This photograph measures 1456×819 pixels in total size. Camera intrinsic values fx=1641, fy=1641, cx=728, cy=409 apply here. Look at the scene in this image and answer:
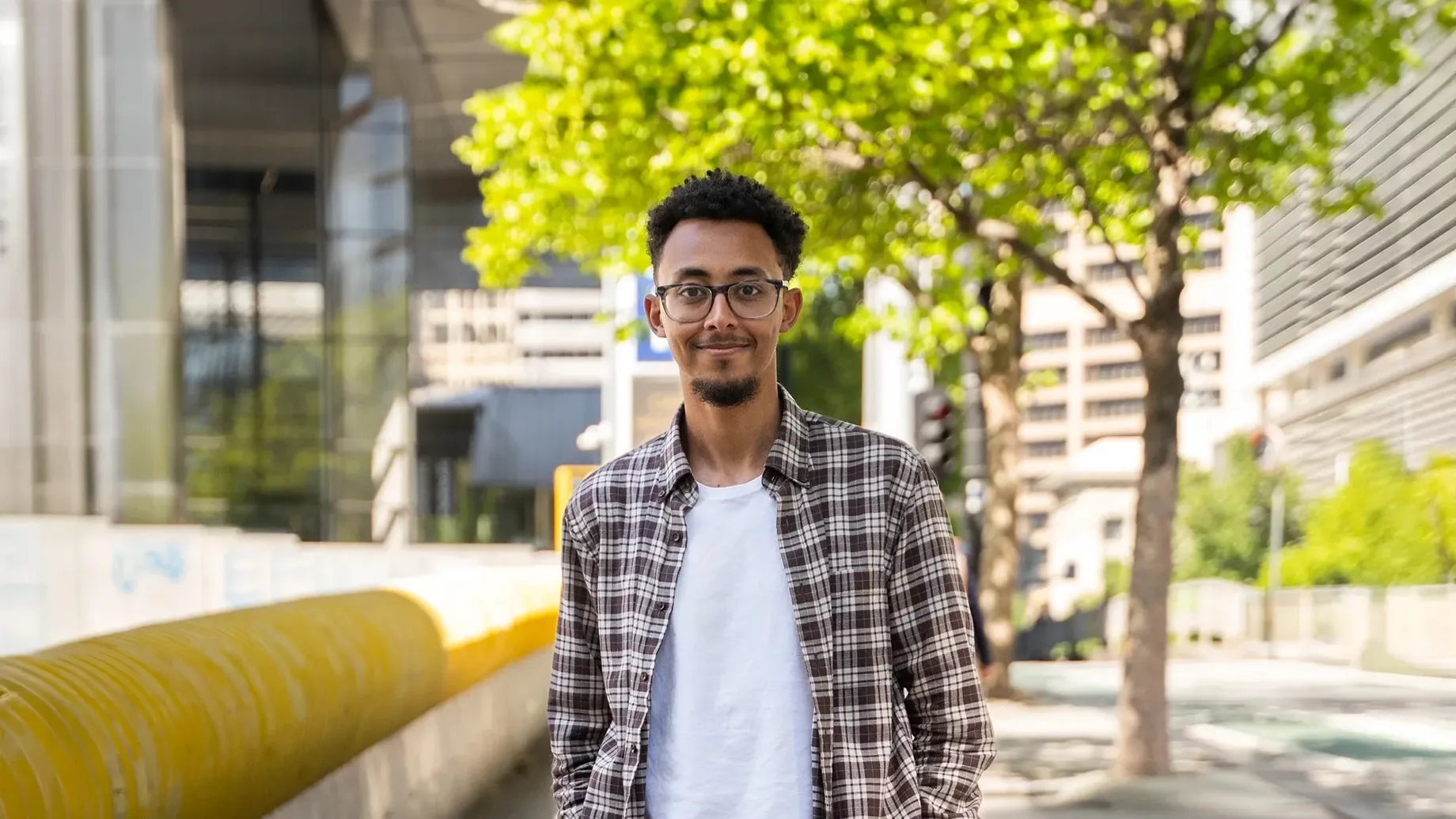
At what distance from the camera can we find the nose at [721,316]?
239 cm

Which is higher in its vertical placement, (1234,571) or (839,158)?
(839,158)

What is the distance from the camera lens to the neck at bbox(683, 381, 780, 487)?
2.48 m

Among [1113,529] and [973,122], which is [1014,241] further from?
[1113,529]

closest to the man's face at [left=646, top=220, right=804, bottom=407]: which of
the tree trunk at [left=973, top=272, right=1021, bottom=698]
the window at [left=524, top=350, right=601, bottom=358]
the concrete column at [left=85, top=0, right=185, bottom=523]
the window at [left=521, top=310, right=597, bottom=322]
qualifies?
the tree trunk at [left=973, top=272, right=1021, bottom=698]

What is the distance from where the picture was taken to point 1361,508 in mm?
11086

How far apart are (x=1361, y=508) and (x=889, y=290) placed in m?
9.04

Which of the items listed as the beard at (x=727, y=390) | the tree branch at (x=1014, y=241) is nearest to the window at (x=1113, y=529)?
the tree branch at (x=1014, y=241)

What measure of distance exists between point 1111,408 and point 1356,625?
504 feet

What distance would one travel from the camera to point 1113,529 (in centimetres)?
13700

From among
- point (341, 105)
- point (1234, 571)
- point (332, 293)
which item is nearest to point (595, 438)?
point (332, 293)

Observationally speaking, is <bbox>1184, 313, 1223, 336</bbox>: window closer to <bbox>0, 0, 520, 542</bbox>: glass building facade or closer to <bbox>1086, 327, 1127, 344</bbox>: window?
<bbox>1086, 327, 1127, 344</bbox>: window

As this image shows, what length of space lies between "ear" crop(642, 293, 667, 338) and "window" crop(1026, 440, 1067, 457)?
16024 cm

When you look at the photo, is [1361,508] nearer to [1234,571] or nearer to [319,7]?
[1234,571]

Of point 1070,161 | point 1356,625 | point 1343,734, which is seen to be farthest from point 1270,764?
point 1070,161
